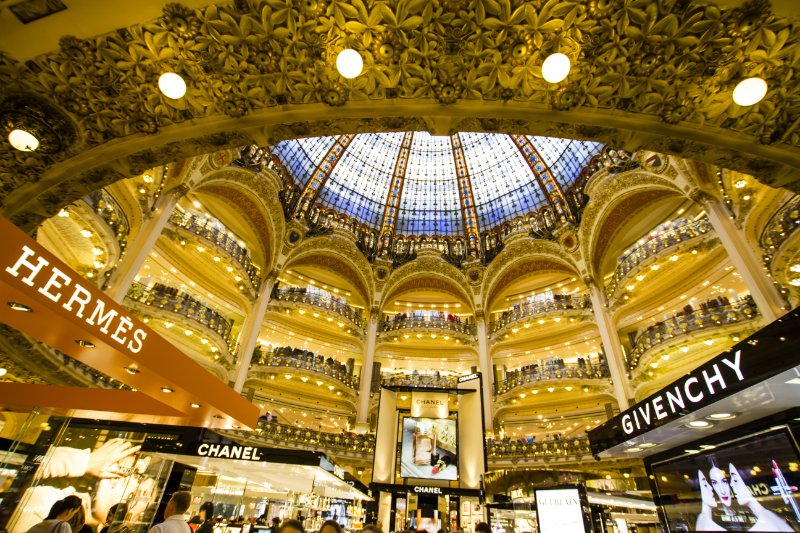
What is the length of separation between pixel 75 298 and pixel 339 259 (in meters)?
26.5

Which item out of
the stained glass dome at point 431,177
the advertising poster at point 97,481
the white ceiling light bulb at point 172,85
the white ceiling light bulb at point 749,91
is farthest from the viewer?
the stained glass dome at point 431,177

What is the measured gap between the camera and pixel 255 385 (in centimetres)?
2594

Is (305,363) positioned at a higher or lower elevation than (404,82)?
higher

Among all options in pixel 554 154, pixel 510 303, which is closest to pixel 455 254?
pixel 510 303

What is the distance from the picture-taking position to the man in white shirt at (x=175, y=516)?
14.8 ft

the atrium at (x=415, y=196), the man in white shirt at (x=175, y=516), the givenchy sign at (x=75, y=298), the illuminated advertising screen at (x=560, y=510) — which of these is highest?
the atrium at (x=415, y=196)

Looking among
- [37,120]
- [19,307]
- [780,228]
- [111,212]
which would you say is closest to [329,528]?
[19,307]

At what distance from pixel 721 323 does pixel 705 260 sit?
15.9 feet

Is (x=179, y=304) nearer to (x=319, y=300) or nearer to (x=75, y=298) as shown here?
(x=319, y=300)

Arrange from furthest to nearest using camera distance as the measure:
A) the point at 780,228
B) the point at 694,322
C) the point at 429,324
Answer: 1. the point at 429,324
2. the point at 694,322
3. the point at 780,228

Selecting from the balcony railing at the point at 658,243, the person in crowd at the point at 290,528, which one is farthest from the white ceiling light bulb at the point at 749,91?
the balcony railing at the point at 658,243

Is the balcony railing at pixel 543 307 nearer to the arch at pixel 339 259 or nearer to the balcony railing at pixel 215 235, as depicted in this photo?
the arch at pixel 339 259

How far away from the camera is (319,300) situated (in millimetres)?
27641

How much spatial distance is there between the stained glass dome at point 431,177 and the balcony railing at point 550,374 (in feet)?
37.0
